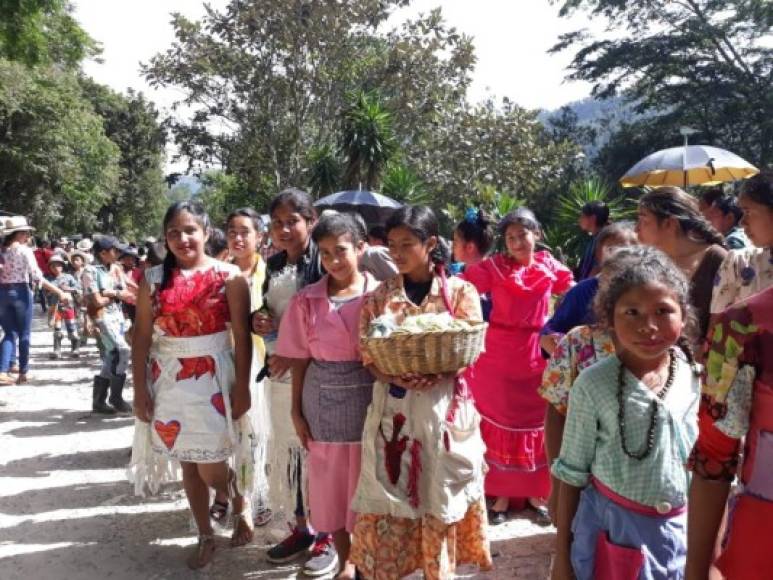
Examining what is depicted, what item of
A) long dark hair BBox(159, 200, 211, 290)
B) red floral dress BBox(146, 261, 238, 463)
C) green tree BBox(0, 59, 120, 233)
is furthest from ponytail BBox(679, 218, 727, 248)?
green tree BBox(0, 59, 120, 233)

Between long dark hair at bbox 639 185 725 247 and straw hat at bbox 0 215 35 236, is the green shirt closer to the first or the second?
long dark hair at bbox 639 185 725 247

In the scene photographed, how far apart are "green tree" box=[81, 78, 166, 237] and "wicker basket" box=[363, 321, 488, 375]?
112 ft

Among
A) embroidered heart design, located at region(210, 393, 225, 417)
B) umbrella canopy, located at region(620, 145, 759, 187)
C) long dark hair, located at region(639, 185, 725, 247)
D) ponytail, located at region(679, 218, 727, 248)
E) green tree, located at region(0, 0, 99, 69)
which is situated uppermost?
green tree, located at region(0, 0, 99, 69)

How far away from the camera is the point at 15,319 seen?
28.9 ft

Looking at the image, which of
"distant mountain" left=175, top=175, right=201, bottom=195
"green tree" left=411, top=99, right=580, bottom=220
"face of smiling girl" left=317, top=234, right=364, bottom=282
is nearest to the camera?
"face of smiling girl" left=317, top=234, right=364, bottom=282

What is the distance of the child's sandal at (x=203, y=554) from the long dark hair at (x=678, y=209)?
2824 millimetres

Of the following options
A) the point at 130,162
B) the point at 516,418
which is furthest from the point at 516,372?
the point at 130,162

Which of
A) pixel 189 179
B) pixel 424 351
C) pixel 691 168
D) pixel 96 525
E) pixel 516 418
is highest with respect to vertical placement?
pixel 189 179

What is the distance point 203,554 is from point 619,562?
8.14 ft

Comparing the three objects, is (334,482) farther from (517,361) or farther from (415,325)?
(517,361)

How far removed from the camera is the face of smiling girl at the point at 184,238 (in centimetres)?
360

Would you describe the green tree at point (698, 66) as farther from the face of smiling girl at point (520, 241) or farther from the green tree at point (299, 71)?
the face of smiling girl at point (520, 241)

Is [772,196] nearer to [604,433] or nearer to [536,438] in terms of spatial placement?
[604,433]

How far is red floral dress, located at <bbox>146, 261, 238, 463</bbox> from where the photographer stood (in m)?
3.61
